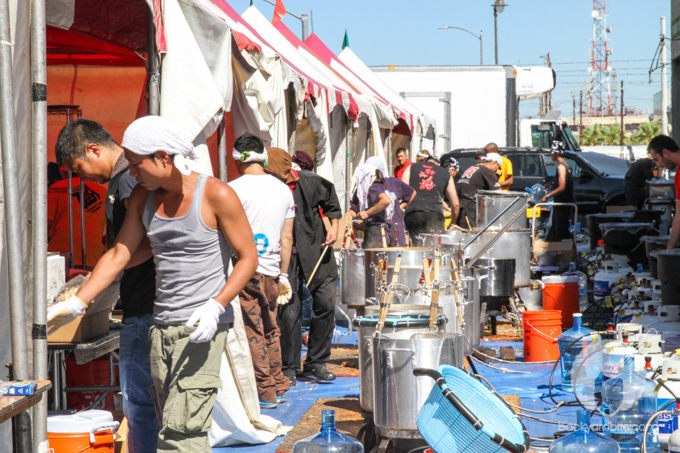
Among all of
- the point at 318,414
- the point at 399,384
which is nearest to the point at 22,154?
the point at 399,384

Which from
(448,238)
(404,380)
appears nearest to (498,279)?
(448,238)

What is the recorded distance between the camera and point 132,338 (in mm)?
3535

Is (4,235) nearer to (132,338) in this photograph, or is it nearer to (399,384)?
(132,338)

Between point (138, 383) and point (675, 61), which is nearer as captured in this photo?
point (138, 383)

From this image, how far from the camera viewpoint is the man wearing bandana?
550cm

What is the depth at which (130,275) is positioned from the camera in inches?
143

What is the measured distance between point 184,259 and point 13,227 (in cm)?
72

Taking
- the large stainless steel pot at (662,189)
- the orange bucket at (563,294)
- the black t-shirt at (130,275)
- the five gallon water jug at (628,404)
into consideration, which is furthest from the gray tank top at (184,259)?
the large stainless steel pot at (662,189)

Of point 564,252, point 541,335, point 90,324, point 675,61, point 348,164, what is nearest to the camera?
point 90,324

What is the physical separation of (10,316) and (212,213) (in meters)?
0.96

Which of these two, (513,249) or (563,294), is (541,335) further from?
(563,294)

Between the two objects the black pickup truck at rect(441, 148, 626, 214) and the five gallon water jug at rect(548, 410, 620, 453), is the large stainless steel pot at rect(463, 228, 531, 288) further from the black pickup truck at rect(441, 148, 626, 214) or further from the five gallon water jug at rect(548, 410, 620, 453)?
the black pickup truck at rect(441, 148, 626, 214)

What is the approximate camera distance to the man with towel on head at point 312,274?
21.6 feet

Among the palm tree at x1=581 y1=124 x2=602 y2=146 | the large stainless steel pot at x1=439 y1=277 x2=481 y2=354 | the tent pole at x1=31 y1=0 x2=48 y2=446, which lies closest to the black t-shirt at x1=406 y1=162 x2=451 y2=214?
the large stainless steel pot at x1=439 y1=277 x2=481 y2=354
